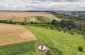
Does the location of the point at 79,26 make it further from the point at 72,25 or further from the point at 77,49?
the point at 77,49

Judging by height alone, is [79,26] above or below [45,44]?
below

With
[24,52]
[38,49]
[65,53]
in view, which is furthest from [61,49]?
[24,52]

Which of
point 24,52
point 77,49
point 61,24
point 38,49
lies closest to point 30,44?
point 38,49

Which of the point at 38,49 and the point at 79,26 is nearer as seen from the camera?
the point at 38,49

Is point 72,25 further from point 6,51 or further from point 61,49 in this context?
point 6,51

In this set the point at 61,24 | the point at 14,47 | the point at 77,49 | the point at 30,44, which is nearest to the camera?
the point at 14,47

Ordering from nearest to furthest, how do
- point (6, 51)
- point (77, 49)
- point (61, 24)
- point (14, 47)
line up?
1. point (6, 51)
2. point (14, 47)
3. point (77, 49)
4. point (61, 24)
